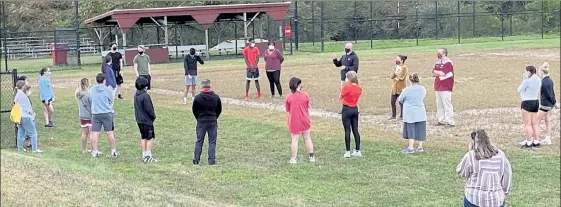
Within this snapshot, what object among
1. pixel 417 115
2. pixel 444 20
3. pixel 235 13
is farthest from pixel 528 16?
pixel 417 115

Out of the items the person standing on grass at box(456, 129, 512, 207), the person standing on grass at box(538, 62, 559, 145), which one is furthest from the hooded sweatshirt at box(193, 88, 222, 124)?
the person standing on grass at box(538, 62, 559, 145)

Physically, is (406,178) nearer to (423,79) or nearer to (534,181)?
(534,181)

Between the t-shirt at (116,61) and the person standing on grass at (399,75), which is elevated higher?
the t-shirt at (116,61)

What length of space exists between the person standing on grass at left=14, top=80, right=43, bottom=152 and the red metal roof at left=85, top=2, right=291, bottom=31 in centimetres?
2279

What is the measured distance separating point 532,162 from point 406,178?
2328 millimetres

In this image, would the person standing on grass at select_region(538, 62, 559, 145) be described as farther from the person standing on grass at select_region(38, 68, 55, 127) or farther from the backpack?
the person standing on grass at select_region(38, 68, 55, 127)

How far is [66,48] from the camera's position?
37375mm

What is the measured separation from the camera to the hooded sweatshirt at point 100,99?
12.1 m

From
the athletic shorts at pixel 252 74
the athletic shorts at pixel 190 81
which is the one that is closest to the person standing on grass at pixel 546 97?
the athletic shorts at pixel 252 74

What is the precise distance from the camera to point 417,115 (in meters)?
12.4

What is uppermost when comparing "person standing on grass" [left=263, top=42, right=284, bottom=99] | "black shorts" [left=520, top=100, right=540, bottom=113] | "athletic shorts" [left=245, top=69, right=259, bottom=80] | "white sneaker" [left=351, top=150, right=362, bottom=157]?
"person standing on grass" [left=263, top=42, right=284, bottom=99]

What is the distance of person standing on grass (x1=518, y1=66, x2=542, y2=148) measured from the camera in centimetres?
1267

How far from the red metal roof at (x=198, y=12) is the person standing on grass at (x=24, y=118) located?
2279 centimetres

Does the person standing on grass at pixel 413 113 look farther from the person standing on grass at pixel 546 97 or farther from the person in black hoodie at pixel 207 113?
the person in black hoodie at pixel 207 113
